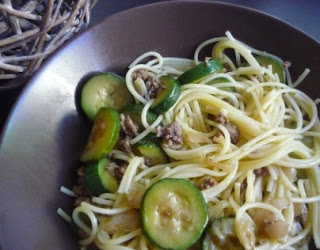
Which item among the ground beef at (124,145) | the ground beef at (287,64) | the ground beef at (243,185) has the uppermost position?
the ground beef at (287,64)

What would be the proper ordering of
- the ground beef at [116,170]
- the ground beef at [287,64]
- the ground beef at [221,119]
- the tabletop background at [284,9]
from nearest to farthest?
the ground beef at [116,170]
the ground beef at [221,119]
the ground beef at [287,64]
the tabletop background at [284,9]

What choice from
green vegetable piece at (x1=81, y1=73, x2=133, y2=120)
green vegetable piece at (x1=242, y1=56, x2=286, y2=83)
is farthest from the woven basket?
green vegetable piece at (x1=242, y1=56, x2=286, y2=83)

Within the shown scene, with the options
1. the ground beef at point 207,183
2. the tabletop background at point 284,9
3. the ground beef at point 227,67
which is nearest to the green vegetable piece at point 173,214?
the ground beef at point 207,183

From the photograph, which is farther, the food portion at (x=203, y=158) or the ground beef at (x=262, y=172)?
the ground beef at (x=262, y=172)

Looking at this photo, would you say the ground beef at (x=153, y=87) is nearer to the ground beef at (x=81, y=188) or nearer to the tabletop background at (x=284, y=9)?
the ground beef at (x=81, y=188)

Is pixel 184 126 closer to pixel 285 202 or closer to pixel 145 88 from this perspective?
pixel 145 88

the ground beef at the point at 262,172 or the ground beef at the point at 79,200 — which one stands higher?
the ground beef at the point at 79,200

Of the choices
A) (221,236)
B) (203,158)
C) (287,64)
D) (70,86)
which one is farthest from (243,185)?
(70,86)
